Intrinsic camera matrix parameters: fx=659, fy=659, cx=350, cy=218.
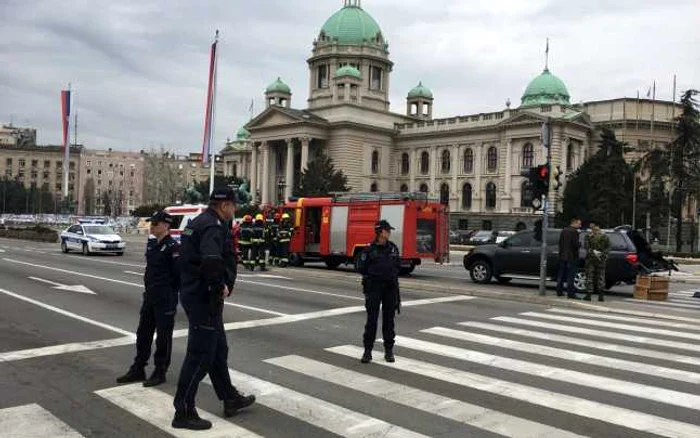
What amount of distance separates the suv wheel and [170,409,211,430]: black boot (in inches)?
567

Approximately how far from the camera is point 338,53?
323 ft

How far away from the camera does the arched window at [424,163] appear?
9119 centimetres

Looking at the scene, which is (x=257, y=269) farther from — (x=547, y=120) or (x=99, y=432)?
(x=99, y=432)

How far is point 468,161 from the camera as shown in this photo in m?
85.9

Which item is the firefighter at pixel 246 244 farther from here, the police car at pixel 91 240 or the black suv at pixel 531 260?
the police car at pixel 91 240

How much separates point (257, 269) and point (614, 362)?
49.6 ft

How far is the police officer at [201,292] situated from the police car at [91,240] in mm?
24274

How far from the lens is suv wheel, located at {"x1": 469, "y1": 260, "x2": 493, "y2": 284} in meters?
18.7

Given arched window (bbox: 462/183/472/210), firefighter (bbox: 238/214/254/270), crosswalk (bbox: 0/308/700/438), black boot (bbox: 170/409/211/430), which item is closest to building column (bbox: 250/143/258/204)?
arched window (bbox: 462/183/472/210)

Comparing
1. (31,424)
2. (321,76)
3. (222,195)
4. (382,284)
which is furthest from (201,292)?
(321,76)

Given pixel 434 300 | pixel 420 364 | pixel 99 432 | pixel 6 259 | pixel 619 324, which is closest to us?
pixel 99 432

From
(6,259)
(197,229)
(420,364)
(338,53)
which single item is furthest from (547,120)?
(338,53)

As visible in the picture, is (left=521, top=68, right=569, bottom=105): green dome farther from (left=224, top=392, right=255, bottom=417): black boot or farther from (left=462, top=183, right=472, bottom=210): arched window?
(left=224, top=392, right=255, bottom=417): black boot

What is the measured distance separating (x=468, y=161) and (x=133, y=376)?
268ft
